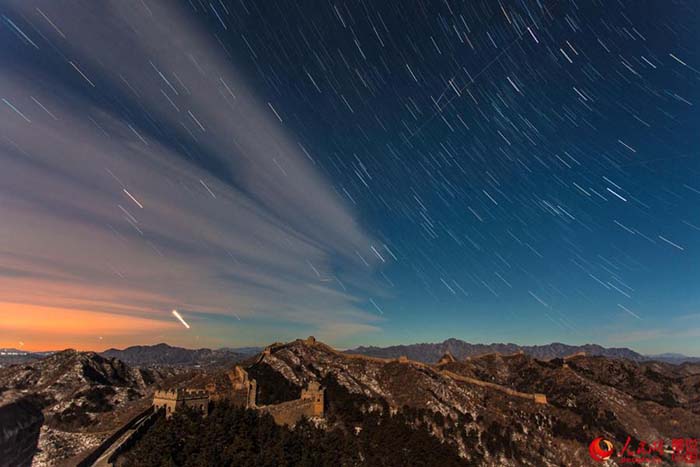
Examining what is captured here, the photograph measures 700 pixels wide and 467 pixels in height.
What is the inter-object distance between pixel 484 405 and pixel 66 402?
385 ft

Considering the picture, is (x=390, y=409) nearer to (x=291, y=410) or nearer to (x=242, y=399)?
(x=291, y=410)

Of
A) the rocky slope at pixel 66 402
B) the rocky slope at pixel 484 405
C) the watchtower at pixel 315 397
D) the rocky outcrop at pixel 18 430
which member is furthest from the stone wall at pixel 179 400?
the rocky outcrop at pixel 18 430

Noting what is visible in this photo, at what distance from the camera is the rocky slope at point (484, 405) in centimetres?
9612

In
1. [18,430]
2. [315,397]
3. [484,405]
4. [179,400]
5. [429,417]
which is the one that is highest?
[484,405]

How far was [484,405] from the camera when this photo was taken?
117 m

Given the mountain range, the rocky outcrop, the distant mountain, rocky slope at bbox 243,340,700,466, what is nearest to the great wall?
the distant mountain

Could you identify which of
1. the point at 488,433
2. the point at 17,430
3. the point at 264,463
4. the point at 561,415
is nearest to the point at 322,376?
the point at 488,433

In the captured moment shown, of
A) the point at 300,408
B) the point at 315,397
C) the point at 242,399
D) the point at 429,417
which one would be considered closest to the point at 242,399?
the point at 242,399

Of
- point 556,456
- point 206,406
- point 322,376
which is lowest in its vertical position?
point 556,456

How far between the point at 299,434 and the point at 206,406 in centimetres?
1791

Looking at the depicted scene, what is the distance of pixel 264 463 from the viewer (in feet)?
185

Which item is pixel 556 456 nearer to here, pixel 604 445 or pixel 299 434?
pixel 604 445

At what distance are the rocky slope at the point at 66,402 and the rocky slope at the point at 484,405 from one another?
3404 centimetres

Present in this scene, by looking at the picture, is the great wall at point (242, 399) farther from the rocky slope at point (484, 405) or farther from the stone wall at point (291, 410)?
the rocky slope at point (484, 405)
